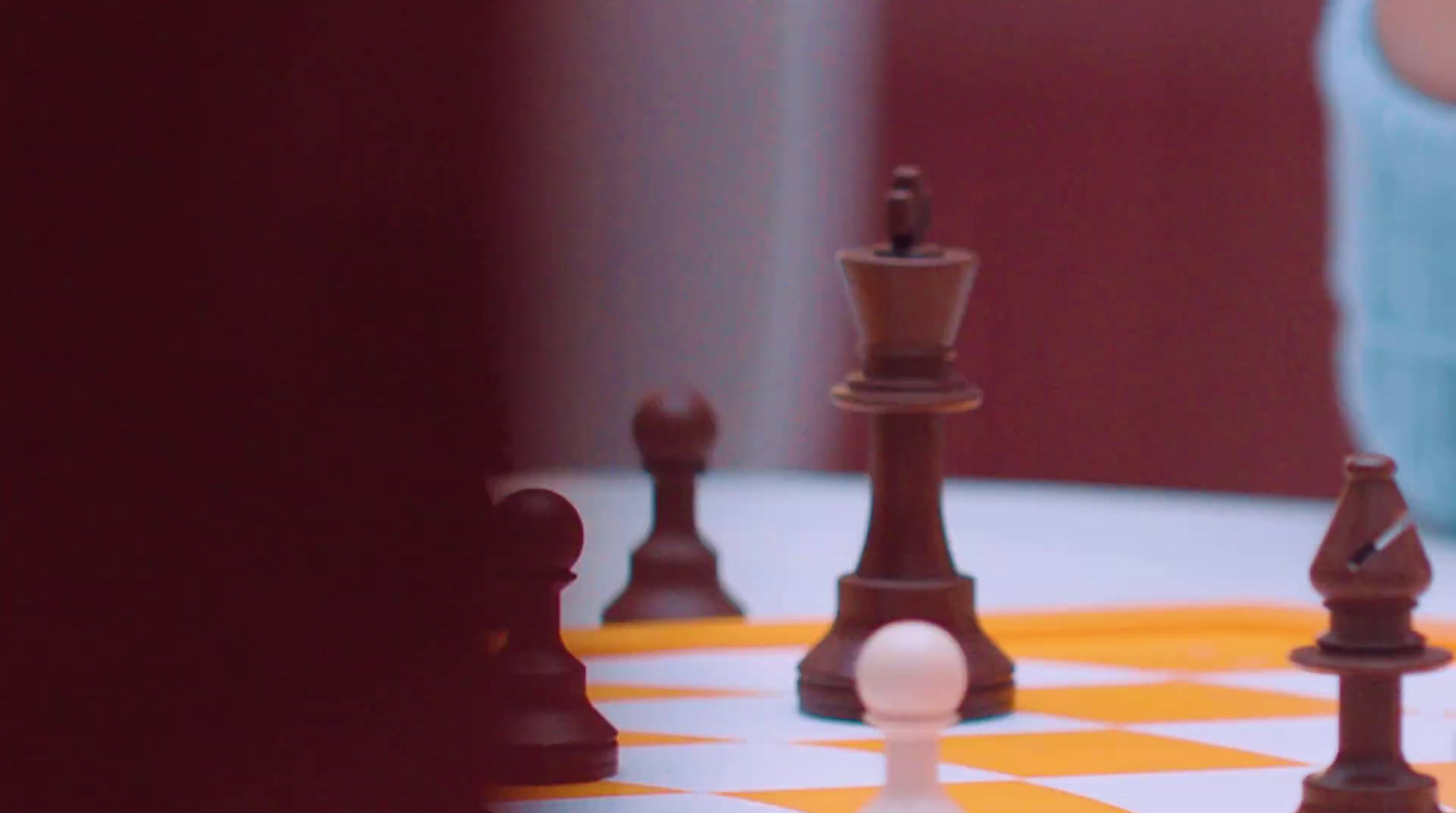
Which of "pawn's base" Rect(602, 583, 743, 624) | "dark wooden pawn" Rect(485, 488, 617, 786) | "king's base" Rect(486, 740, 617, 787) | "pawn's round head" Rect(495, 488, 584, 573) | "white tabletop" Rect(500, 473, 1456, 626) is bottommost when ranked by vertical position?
"white tabletop" Rect(500, 473, 1456, 626)

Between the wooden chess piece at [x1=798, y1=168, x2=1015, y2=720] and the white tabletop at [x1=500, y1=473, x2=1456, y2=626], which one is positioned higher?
the wooden chess piece at [x1=798, y1=168, x2=1015, y2=720]

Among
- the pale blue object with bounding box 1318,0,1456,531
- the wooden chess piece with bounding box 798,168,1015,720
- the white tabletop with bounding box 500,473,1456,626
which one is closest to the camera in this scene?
the wooden chess piece with bounding box 798,168,1015,720

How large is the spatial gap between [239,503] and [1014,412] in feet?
6.28

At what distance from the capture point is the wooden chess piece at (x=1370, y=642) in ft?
2.93

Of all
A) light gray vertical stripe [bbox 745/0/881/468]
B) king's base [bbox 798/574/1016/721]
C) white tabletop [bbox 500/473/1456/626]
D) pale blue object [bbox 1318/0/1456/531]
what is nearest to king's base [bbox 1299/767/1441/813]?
king's base [bbox 798/574/1016/721]

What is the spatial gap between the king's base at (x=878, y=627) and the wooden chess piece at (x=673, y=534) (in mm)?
290

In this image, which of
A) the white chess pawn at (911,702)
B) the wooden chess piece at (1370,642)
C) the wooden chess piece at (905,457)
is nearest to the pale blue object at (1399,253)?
the wooden chess piece at (905,457)

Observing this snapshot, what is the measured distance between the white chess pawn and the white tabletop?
0.70m

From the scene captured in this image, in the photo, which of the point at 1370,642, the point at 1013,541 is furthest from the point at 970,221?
the point at 1370,642

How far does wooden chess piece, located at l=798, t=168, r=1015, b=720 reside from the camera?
1.19 metres

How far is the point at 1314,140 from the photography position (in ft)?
8.24

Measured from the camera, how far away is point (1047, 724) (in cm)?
120

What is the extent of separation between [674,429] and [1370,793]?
66 centimetres

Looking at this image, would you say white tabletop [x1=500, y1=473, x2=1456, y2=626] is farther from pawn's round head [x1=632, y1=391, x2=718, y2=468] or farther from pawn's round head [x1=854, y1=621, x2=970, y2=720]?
pawn's round head [x1=854, y1=621, x2=970, y2=720]
